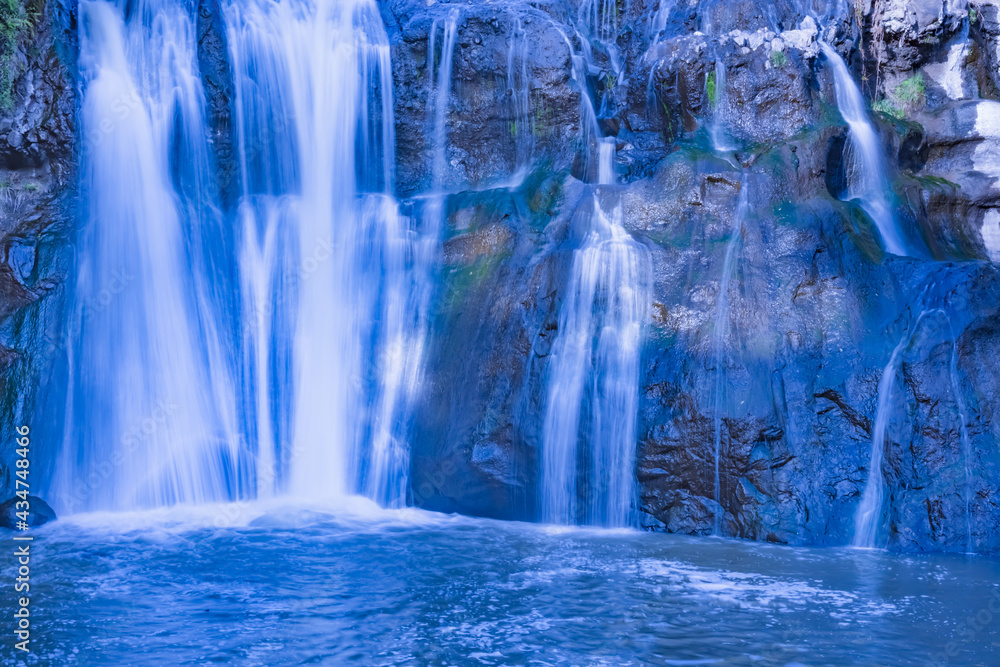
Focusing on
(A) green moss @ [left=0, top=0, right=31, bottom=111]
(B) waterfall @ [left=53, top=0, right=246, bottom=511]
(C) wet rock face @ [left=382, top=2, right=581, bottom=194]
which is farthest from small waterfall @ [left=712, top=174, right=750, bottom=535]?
(A) green moss @ [left=0, top=0, right=31, bottom=111]

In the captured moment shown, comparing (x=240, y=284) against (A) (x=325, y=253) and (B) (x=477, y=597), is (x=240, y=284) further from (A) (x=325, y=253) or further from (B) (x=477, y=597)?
(B) (x=477, y=597)

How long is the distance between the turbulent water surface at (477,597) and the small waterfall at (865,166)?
373cm

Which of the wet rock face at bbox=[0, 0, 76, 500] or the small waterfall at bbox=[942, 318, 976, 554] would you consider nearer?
the small waterfall at bbox=[942, 318, 976, 554]

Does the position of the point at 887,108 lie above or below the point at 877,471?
above

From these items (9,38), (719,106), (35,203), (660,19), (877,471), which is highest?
(660,19)

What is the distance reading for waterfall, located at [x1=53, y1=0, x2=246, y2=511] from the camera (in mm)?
8023

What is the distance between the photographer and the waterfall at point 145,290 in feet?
26.3

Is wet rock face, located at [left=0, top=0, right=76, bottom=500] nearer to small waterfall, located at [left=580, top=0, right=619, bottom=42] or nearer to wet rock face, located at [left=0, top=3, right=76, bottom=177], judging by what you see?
wet rock face, located at [left=0, top=3, right=76, bottom=177]

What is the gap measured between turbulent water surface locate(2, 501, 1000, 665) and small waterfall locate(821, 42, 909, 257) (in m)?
3.73

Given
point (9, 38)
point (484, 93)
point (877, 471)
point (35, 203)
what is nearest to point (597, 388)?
point (877, 471)

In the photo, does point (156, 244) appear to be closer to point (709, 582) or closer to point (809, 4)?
point (709, 582)

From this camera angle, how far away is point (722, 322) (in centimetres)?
779

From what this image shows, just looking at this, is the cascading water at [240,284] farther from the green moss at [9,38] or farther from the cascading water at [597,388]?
the cascading water at [597,388]

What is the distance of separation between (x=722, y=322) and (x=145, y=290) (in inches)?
223
